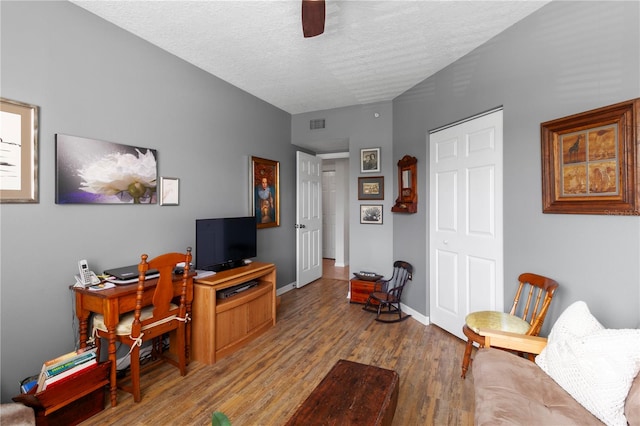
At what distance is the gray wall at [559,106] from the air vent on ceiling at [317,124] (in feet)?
6.68

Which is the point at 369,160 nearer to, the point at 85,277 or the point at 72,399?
the point at 85,277

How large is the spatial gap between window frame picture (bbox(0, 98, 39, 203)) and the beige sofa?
294 centimetres

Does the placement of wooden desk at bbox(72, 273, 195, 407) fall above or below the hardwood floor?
above

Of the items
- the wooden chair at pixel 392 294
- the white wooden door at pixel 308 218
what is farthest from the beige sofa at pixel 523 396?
the white wooden door at pixel 308 218

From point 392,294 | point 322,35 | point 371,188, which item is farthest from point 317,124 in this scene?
point 392,294

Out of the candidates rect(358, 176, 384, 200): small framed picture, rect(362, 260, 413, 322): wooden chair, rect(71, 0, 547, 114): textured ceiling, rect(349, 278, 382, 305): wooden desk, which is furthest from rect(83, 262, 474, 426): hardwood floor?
rect(71, 0, 547, 114): textured ceiling

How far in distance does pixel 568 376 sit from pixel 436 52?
2.71 meters

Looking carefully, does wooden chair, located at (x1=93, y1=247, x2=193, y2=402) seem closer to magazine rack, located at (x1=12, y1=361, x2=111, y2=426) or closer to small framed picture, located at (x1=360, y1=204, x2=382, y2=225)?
magazine rack, located at (x1=12, y1=361, x2=111, y2=426)

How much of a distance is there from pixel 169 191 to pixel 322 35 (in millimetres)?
2036

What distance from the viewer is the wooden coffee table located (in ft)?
4.50

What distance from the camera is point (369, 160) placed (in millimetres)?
4234

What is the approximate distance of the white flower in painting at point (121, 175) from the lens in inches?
89.0

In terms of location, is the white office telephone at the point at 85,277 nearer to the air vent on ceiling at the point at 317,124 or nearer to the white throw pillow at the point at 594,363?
the white throw pillow at the point at 594,363

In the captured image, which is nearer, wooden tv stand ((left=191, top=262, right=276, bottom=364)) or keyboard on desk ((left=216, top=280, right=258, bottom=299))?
wooden tv stand ((left=191, top=262, right=276, bottom=364))
